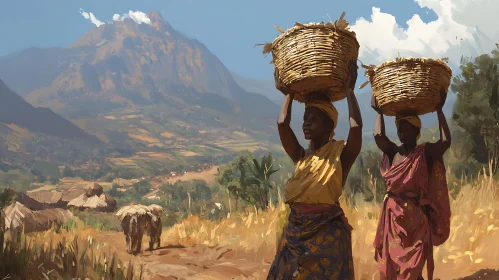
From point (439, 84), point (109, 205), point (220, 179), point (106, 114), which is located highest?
point (106, 114)

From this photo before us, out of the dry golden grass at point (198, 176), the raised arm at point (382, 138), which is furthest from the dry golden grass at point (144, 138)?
the raised arm at point (382, 138)

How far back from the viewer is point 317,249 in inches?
107

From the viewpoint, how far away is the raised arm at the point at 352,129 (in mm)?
2814

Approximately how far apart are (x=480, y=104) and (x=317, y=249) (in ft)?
29.9


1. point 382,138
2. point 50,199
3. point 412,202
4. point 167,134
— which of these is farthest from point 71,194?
point 167,134

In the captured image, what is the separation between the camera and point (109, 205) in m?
20.0

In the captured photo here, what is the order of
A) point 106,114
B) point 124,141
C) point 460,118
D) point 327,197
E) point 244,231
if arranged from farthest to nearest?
point 106,114 → point 124,141 → point 460,118 → point 244,231 → point 327,197

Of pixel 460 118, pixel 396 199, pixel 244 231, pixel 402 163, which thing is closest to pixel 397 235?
pixel 396 199

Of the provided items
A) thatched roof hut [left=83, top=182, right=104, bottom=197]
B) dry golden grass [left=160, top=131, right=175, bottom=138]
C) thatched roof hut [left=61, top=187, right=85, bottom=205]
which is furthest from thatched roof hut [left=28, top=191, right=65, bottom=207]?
dry golden grass [left=160, top=131, right=175, bottom=138]

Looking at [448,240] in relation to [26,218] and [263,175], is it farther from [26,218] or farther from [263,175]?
[26,218]

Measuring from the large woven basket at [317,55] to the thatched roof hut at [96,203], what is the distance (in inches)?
719

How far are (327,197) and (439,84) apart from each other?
1901 mm

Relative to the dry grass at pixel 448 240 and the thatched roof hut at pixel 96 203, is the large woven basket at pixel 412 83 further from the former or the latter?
the thatched roof hut at pixel 96 203

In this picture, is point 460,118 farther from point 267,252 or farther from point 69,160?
point 69,160
